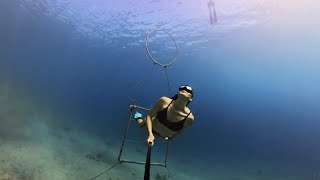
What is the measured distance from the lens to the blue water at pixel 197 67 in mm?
54594

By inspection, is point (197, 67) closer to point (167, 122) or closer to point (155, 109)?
point (167, 122)

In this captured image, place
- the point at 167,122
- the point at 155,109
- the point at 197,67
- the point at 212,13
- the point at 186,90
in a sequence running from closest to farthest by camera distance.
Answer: the point at 186,90, the point at 155,109, the point at 167,122, the point at 212,13, the point at 197,67

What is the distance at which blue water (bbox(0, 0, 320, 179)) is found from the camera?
54594 millimetres

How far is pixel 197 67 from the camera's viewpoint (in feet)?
336

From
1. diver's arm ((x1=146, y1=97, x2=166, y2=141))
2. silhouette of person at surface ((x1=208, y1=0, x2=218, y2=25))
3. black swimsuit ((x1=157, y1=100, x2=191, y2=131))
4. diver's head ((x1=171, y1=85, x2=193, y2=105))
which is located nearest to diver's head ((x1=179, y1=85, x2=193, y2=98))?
diver's head ((x1=171, y1=85, x2=193, y2=105))

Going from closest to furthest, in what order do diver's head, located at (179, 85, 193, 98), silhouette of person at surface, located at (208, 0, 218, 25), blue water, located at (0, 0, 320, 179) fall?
diver's head, located at (179, 85, 193, 98)
silhouette of person at surface, located at (208, 0, 218, 25)
blue water, located at (0, 0, 320, 179)

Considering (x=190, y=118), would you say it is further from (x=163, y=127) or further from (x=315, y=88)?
(x=315, y=88)

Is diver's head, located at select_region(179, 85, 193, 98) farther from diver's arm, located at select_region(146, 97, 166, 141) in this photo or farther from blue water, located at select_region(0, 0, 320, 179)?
blue water, located at select_region(0, 0, 320, 179)

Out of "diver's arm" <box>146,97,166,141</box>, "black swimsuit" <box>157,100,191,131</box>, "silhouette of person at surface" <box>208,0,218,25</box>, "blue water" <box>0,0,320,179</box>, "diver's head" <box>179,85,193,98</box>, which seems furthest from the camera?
"blue water" <box>0,0,320,179</box>

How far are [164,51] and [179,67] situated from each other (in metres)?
40.4

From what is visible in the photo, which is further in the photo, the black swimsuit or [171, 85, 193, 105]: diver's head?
the black swimsuit

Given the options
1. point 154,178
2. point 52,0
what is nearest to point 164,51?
point 52,0

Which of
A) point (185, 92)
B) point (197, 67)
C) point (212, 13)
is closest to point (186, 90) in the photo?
point (185, 92)

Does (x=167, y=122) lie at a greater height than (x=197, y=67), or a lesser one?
greater
